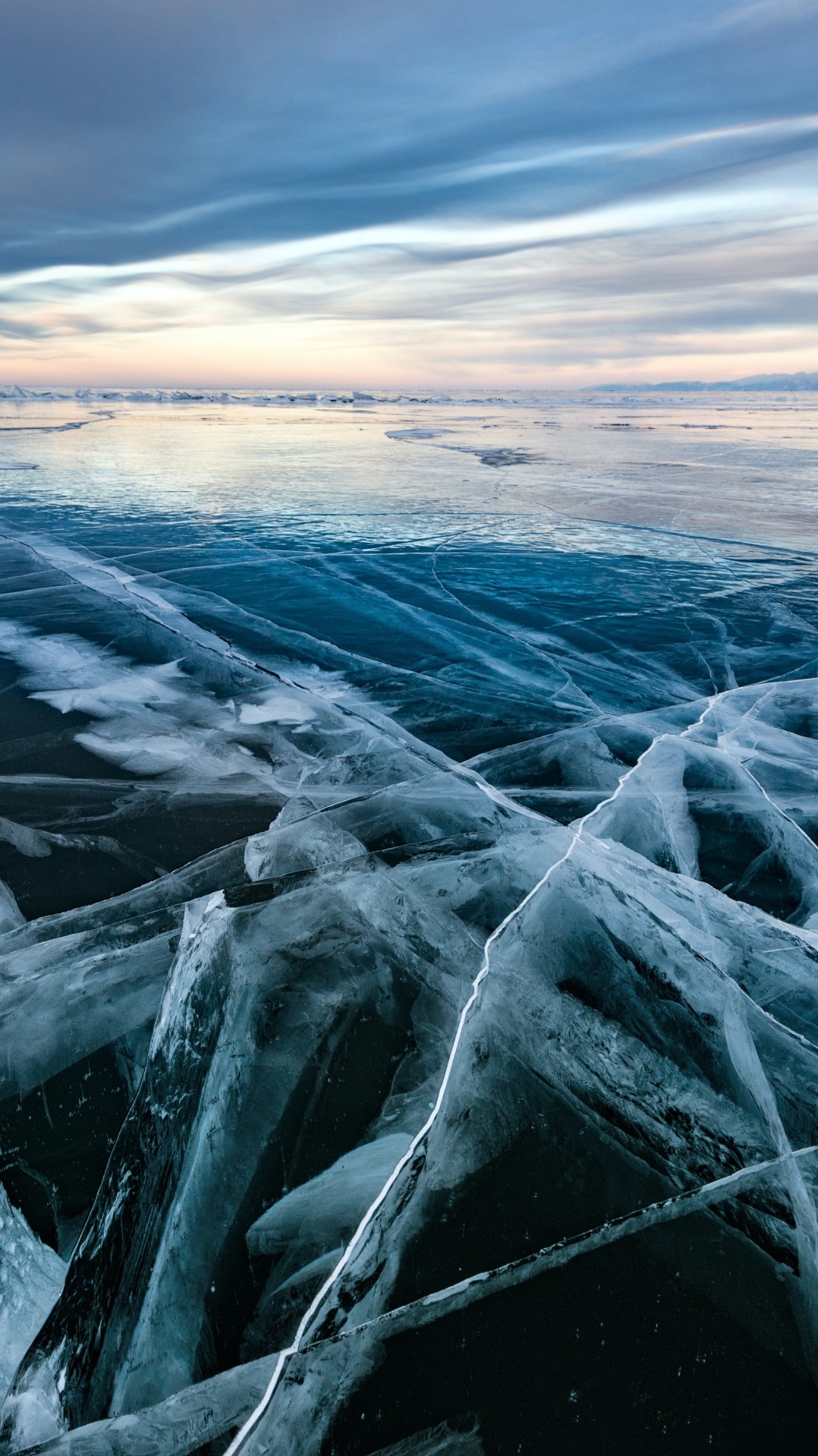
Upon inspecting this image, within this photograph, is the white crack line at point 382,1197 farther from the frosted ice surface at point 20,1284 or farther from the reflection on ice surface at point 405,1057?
the frosted ice surface at point 20,1284

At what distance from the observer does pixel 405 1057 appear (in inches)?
80.4

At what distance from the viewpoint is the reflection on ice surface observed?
1.41 meters

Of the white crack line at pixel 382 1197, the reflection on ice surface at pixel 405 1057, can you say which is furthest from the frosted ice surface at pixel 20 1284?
the white crack line at pixel 382 1197

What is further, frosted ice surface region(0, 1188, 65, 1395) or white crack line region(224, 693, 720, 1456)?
frosted ice surface region(0, 1188, 65, 1395)

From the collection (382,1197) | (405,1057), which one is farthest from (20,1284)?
(405,1057)

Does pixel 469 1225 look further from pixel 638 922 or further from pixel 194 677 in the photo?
pixel 194 677

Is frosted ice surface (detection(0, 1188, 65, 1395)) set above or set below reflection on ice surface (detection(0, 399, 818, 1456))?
below

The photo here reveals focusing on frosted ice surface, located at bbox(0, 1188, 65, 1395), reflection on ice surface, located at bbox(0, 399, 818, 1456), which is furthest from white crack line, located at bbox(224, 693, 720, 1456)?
frosted ice surface, located at bbox(0, 1188, 65, 1395)

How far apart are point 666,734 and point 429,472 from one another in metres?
11.4

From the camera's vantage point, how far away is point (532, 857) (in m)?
2.96

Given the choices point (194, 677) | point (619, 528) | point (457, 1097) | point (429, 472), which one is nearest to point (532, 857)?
point (457, 1097)

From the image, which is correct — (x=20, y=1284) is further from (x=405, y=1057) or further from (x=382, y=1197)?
(x=405, y=1057)

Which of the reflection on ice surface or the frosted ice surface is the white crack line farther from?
the frosted ice surface

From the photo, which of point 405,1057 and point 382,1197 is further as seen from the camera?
point 405,1057
